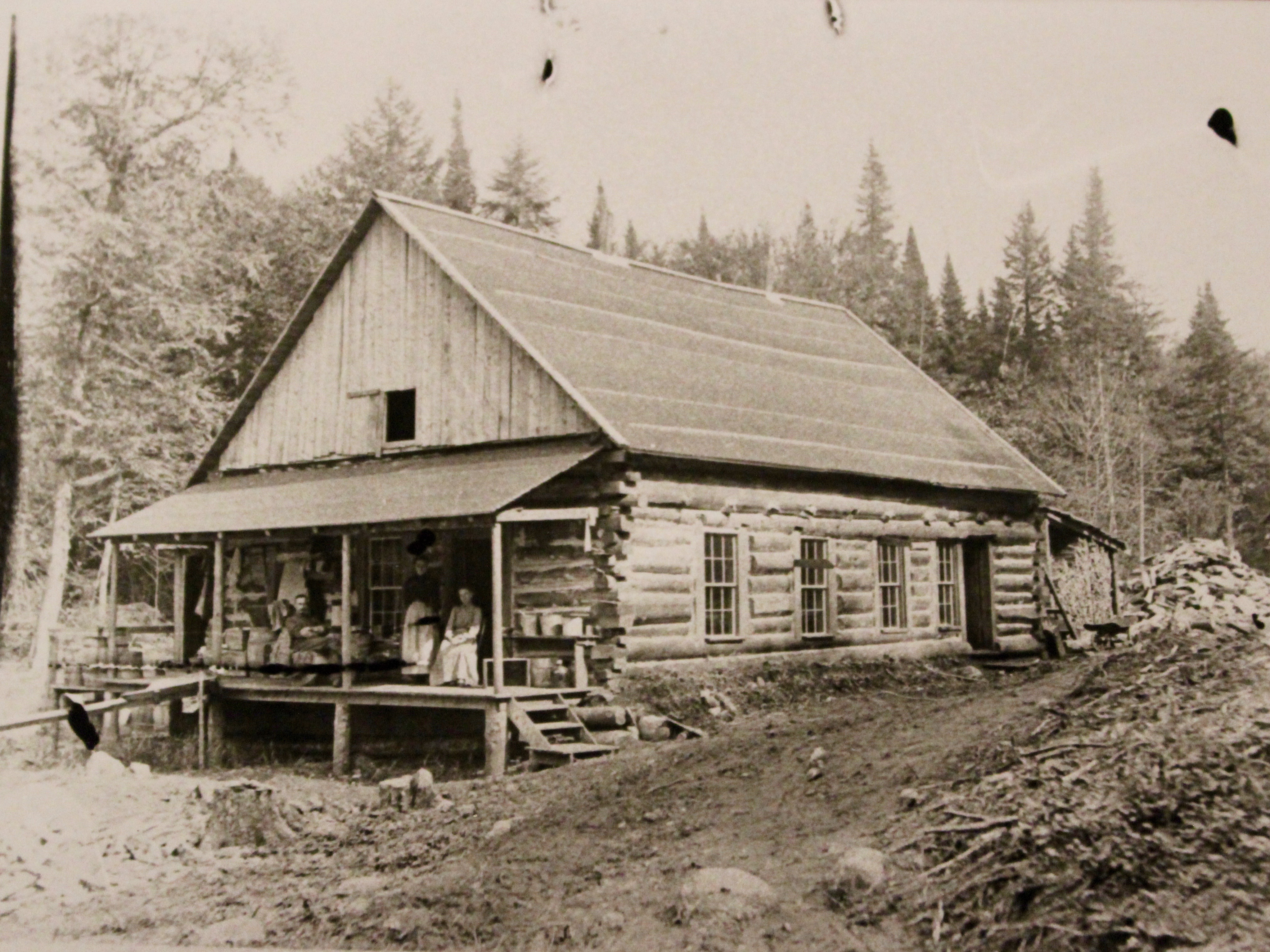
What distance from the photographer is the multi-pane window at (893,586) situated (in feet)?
62.7

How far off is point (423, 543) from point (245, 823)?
18.4ft

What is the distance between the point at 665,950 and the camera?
21.6 feet

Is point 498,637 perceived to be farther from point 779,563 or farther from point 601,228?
point 601,228

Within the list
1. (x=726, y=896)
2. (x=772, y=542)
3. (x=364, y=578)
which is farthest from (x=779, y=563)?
(x=726, y=896)

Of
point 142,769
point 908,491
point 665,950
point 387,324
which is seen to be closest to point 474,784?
point 142,769

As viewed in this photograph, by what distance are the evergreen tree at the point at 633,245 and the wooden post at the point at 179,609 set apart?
615 inches

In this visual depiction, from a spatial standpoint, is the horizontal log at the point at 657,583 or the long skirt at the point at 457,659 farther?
the horizontal log at the point at 657,583

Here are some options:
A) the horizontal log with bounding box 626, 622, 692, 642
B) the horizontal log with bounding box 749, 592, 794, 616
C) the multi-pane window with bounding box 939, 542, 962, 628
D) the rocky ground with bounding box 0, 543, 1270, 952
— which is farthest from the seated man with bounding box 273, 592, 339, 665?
the multi-pane window with bounding box 939, 542, 962, 628

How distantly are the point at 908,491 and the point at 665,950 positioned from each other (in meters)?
13.6

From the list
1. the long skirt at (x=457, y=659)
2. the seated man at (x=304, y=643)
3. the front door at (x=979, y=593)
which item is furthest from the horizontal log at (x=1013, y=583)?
the seated man at (x=304, y=643)

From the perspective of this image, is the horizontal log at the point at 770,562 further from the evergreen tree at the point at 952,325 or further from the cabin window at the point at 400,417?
the evergreen tree at the point at 952,325

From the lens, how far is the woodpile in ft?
38.6

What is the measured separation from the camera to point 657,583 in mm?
15234

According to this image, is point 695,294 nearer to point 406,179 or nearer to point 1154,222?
point 406,179
